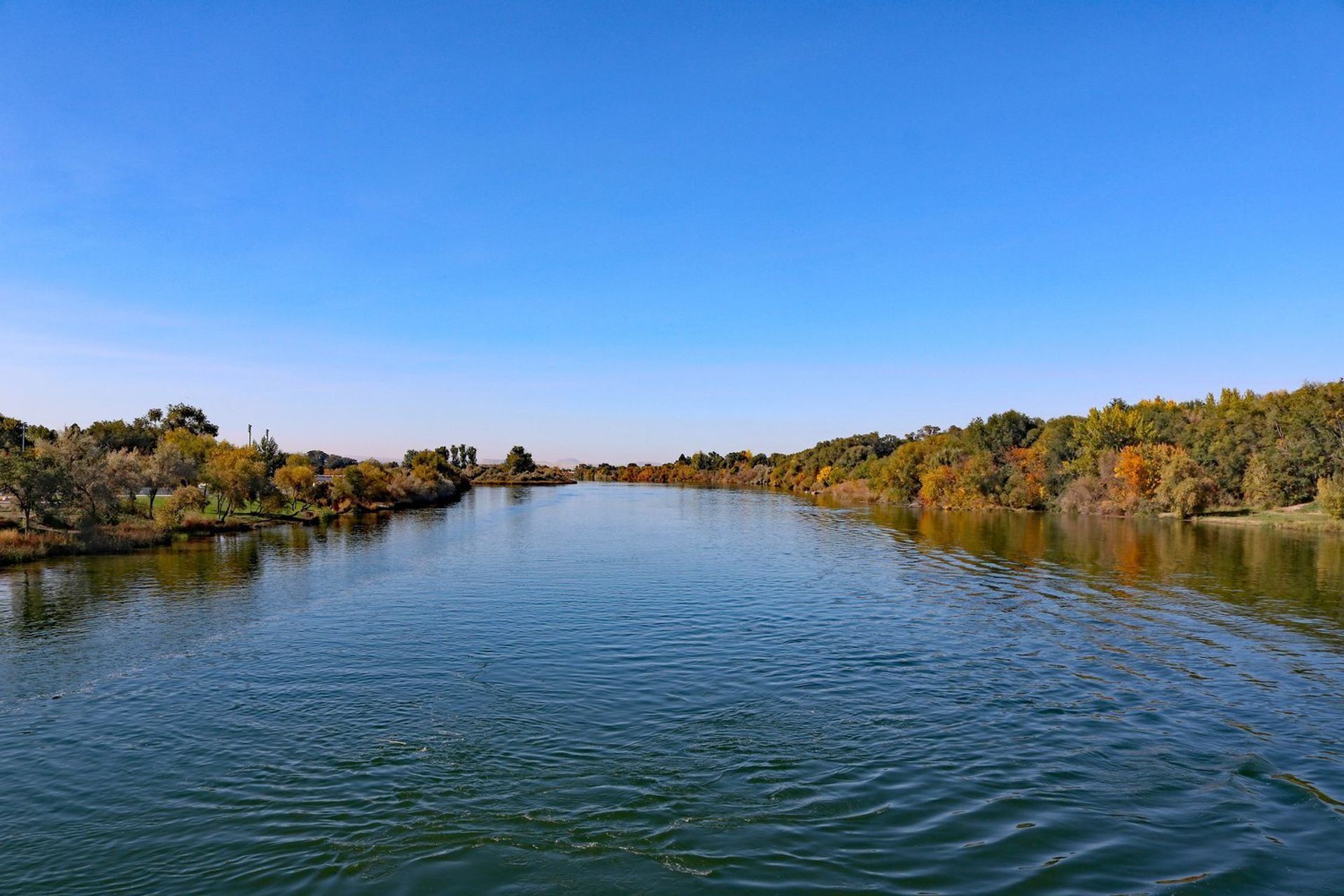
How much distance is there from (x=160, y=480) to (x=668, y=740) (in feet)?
216

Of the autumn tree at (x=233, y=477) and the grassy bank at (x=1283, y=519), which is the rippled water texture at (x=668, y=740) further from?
the grassy bank at (x=1283, y=519)

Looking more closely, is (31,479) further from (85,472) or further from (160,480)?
(160,480)

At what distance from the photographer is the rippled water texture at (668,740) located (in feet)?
39.3

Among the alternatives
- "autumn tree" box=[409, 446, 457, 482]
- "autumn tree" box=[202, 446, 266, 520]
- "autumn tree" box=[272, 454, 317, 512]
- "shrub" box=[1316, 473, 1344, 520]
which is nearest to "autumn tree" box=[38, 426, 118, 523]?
"autumn tree" box=[202, 446, 266, 520]

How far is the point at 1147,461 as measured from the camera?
95.8 metres

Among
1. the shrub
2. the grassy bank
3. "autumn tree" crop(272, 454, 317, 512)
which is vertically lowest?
the grassy bank

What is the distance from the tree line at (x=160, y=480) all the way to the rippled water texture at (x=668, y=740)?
15737mm

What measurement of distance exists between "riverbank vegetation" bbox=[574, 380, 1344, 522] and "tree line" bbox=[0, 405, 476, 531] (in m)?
87.5

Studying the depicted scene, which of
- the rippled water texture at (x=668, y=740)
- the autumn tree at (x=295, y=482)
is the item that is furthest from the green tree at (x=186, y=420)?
the rippled water texture at (x=668, y=740)

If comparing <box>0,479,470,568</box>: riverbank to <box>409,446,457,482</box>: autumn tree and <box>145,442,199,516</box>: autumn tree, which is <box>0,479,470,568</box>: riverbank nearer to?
<box>145,442,199,516</box>: autumn tree

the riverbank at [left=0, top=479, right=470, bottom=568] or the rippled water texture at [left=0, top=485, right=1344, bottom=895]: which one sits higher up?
the riverbank at [left=0, top=479, right=470, bottom=568]

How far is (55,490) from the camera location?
49656mm

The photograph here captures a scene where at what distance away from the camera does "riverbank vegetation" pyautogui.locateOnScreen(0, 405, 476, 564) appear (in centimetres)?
4900

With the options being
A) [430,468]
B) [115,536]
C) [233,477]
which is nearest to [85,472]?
[115,536]
